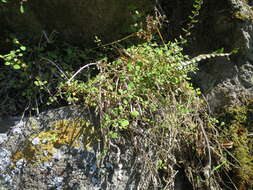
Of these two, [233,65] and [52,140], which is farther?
[233,65]

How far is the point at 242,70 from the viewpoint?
241 cm

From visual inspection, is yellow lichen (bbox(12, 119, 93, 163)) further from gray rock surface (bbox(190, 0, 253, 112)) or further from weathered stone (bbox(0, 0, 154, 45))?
gray rock surface (bbox(190, 0, 253, 112))

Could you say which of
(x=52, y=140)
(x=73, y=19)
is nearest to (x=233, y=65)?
(x=73, y=19)

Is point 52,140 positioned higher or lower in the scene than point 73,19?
lower

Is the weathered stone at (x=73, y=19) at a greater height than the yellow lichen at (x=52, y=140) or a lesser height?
greater

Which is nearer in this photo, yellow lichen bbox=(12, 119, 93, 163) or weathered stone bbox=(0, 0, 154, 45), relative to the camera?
yellow lichen bbox=(12, 119, 93, 163)

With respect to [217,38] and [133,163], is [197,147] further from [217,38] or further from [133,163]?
[217,38]

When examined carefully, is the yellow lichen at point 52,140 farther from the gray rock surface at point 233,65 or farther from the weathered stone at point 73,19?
the gray rock surface at point 233,65

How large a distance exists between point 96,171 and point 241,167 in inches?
41.4

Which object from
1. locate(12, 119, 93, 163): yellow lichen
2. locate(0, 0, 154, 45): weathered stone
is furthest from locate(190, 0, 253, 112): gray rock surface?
locate(12, 119, 93, 163): yellow lichen

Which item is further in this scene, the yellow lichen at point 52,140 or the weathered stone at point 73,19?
the weathered stone at point 73,19

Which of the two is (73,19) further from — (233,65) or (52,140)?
(233,65)

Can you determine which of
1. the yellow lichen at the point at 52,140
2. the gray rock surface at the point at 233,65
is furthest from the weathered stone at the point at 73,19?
the yellow lichen at the point at 52,140

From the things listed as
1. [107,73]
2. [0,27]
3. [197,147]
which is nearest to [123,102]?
[107,73]
